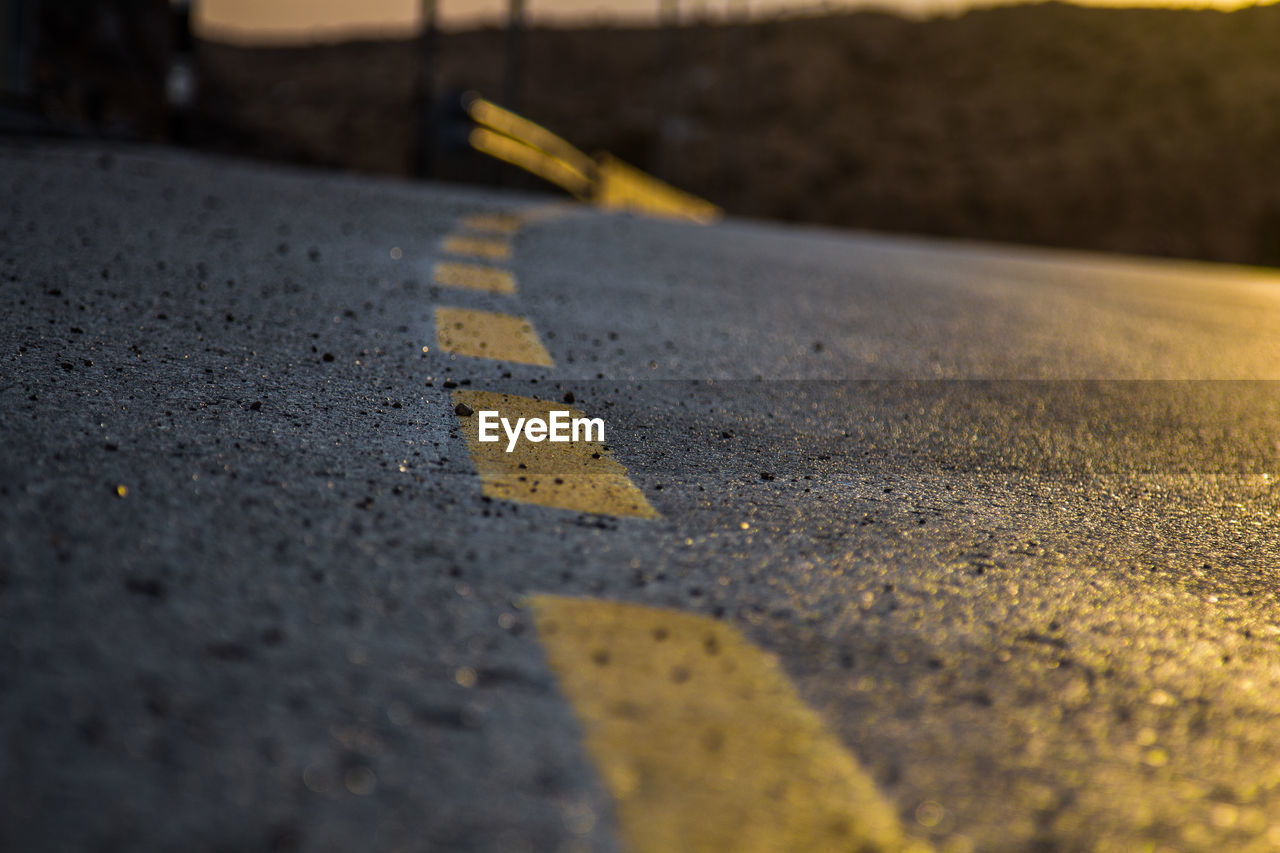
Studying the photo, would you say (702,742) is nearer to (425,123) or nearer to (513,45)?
(425,123)

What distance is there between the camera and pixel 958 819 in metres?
1.20

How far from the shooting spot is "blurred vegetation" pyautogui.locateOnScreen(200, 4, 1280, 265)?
3906cm

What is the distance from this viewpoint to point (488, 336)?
11.1 ft

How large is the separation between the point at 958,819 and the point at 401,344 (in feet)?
7.51

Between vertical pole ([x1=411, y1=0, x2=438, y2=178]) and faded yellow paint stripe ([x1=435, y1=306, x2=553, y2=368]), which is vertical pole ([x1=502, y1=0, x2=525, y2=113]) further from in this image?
faded yellow paint stripe ([x1=435, y1=306, x2=553, y2=368])

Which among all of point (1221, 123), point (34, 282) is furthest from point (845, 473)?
point (1221, 123)

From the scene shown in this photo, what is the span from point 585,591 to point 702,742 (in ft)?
1.34

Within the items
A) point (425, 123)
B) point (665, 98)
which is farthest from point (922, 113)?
point (425, 123)

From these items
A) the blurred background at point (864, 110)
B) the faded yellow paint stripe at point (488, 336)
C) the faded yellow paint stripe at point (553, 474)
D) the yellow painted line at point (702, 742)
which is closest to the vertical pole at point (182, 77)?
the blurred background at point (864, 110)

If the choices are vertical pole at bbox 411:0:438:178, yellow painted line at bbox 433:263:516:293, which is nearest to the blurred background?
Result: vertical pole at bbox 411:0:438:178

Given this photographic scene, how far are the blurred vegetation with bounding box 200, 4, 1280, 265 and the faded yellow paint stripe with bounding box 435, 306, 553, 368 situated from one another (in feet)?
88.5

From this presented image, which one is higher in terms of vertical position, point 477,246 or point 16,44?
point 16,44

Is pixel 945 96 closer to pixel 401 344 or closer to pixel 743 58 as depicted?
pixel 743 58

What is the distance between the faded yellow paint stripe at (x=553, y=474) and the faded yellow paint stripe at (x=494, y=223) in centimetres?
373
